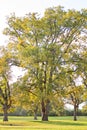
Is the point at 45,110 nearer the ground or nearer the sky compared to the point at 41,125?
nearer the sky

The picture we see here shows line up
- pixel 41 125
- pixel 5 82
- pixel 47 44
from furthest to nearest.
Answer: pixel 5 82 → pixel 47 44 → pixel 41 125

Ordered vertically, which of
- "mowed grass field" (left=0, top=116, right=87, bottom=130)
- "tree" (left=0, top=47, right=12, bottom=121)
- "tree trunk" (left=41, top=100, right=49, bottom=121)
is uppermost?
"tree" (left=0, top=47, right=12, bottom=121)

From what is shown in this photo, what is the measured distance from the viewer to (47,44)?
61.6 meters

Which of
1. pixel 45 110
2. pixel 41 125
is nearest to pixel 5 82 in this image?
pixel 45 110

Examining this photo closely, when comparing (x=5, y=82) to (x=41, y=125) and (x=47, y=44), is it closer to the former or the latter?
(x=47, y=44)

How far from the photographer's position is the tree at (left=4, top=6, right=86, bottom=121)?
59094 millimetres

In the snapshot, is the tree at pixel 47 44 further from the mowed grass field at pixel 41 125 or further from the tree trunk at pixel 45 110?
the mowed grass field at pixel 41 125

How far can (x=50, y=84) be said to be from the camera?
58.7m

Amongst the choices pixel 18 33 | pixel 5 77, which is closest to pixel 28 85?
pixel 5 77

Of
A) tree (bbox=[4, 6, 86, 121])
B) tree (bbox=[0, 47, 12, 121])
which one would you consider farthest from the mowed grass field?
tree (bbox=[0, 47, 12, 121])

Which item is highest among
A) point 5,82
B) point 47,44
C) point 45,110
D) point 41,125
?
point 47,44

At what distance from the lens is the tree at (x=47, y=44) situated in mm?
59094

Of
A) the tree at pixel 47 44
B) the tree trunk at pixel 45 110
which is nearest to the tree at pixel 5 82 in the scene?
the tree at pixel 47 44

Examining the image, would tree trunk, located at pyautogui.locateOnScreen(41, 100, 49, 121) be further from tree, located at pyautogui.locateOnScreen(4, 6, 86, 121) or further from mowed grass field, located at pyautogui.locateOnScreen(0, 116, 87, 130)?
mowed grass field, located at pyautogui.locateOnScreen(0, 116, 87, 130)
